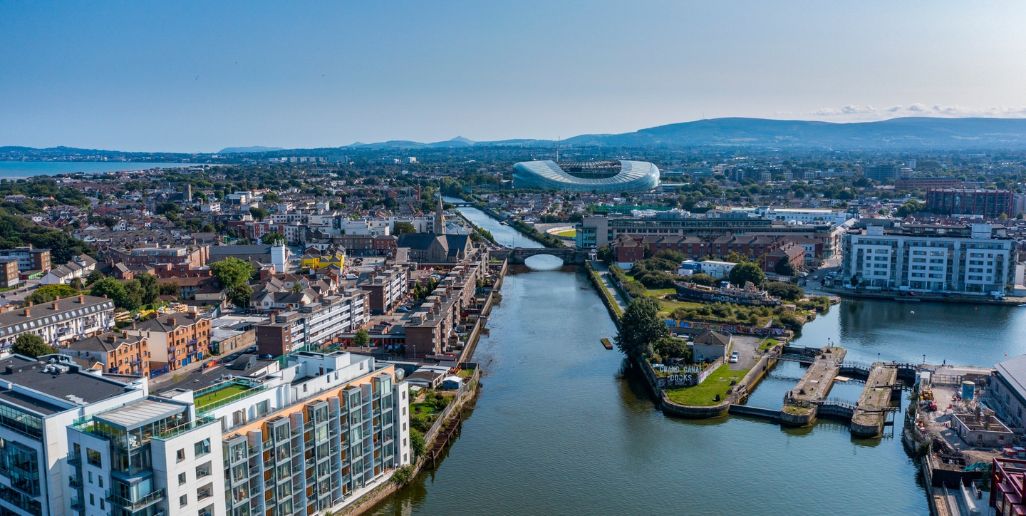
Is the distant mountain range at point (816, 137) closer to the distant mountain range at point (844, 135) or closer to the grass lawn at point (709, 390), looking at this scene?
the distant mountain range at point (844, 135)

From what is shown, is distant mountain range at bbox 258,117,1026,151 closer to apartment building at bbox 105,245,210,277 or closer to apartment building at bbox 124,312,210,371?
apartment building at bbox 105,245,210,277

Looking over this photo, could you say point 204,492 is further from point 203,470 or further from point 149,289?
point 149,289

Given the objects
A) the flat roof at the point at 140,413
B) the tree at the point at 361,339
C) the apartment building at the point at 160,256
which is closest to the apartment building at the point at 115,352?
the tree at the point at 361,339

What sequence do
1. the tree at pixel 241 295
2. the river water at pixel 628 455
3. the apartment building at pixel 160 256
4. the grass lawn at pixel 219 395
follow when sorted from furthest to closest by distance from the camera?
the apartment building at pixel 160 256 → the tree at pixel 241 295 → the river water at pixel 628 455 → the grass lawn at pixel 219 395

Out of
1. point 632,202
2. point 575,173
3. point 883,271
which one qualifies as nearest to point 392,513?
point 883,271

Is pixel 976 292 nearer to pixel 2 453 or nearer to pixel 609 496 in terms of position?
pixel 609 496
